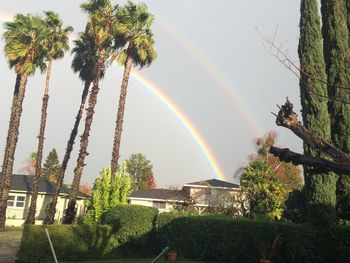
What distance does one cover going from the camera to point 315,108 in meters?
17.4

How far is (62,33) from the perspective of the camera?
125ft

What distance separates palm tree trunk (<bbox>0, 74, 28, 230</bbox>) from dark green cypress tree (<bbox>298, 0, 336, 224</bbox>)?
23701 millimetres

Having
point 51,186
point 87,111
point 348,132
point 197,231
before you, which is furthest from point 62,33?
point 348,132

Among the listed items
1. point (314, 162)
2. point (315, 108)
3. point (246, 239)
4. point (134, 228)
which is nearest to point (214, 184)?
point (134, 228)

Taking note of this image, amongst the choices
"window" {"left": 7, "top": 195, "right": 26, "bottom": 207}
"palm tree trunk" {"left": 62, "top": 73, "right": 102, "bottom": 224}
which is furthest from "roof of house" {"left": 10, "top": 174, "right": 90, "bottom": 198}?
"palm tree trunk" {"left": 62, "top": 73, "right": 102, "bottom": 224}

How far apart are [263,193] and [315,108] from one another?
16240 millimetres

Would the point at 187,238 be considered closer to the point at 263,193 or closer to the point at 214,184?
the point at 263,193

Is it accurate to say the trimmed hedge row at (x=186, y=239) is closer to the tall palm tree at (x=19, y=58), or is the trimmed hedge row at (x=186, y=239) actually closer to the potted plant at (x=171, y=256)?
the potted plant at (x=171, y=256)

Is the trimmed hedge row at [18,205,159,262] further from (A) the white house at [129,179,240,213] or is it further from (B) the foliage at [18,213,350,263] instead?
(A) the white house at [129,179,240,213]

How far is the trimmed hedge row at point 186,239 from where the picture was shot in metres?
16.3

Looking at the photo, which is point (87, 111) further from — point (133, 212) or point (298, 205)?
point (298, 205)

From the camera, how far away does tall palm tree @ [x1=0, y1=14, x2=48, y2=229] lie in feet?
107

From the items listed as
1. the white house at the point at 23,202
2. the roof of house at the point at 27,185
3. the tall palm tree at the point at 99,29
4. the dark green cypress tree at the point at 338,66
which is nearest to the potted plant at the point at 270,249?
the dark green cypress tree at the point at 338,66

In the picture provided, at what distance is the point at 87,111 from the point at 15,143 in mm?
7190
